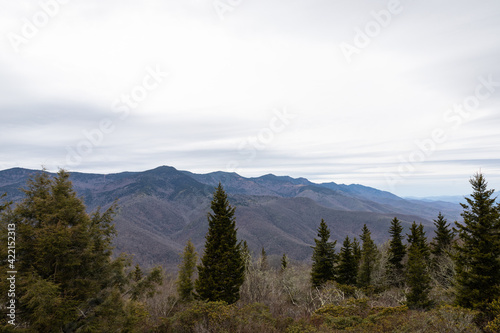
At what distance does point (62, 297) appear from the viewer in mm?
13328

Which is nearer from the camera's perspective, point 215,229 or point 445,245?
point 215,229

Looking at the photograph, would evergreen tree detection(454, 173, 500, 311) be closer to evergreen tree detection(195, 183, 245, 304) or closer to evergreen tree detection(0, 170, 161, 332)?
evergreen tree detection(195, 183, 245, 304)

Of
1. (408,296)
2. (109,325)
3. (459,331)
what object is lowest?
(408,296)

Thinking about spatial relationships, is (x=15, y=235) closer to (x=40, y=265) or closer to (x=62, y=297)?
(x=40, y=265)

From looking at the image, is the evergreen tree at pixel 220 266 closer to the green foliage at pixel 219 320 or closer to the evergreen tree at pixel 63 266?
the green foliage at pixel 219 320

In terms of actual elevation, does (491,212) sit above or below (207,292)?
above

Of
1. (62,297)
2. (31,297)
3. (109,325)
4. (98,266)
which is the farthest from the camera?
(98,266)

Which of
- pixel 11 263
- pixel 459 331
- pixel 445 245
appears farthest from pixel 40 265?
pixel 445 245

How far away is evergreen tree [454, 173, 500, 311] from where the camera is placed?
16.1 meters

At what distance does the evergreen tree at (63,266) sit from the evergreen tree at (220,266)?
8.59 m

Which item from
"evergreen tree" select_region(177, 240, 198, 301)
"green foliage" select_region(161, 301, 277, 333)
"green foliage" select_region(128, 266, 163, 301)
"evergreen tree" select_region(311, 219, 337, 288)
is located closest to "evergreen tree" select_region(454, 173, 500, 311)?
"green foliage" select_region(161, 301, 277, 333)

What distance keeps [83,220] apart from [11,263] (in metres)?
3.41

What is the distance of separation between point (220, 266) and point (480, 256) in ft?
Result: 61.3

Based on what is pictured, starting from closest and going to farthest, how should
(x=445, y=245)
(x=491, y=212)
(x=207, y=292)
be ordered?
1. (x=491, y=212)
2. (x=207, y=292)
3. (x=445, y=245)
